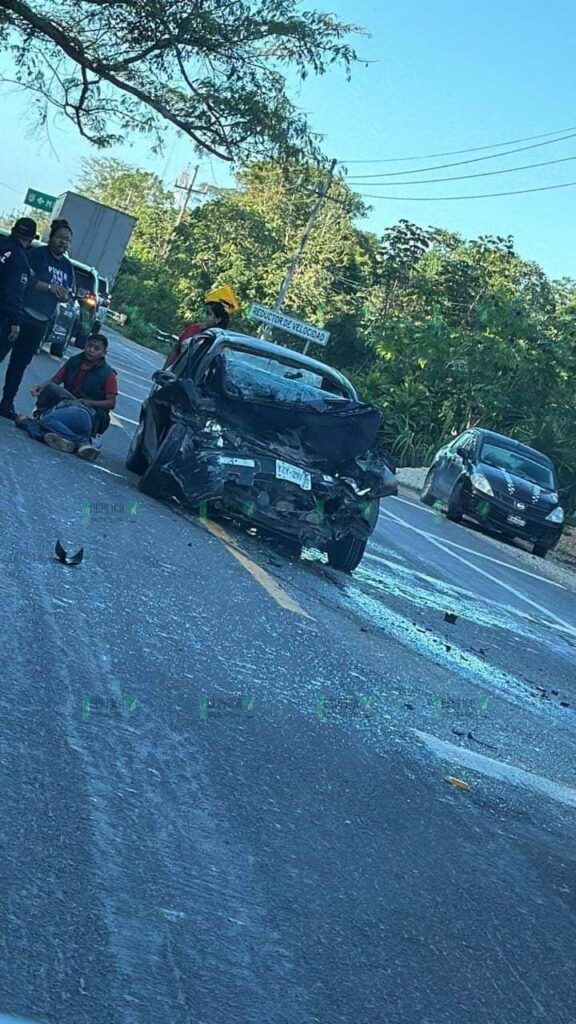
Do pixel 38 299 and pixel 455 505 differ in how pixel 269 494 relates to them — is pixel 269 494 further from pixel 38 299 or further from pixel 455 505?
pixel 455 505

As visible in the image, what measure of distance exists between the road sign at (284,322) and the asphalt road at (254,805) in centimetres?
2809

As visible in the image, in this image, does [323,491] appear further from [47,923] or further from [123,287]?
[123,287]

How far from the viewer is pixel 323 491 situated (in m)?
11.0

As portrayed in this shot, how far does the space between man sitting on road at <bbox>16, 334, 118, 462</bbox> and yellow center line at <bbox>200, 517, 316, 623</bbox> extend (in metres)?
1.70

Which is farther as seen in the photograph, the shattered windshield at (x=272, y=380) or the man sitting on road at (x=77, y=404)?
the man sitting on road at (x=77, y=404)

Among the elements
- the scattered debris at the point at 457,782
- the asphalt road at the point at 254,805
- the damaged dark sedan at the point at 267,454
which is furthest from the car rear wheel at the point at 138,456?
the scattered debris at the point at 457,782

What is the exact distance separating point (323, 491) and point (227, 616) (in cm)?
334

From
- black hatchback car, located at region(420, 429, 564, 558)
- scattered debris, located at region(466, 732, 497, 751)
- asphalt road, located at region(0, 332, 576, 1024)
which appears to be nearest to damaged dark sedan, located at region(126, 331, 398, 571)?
asphalt road, located at region(0, 332, 576, 1024)

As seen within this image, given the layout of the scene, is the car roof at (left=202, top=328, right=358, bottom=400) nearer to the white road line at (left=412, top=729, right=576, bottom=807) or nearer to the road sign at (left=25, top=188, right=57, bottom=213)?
the white road line at (left=412, top=729, right=576, bottom=807)

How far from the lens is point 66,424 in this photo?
12.3 metres

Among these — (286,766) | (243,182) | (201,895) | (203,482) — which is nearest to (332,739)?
(286,766)

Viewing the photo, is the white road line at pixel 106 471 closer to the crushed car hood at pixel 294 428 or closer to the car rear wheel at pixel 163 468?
the car rear wheel at pixel 163 468

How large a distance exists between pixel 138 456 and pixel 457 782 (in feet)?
22.9

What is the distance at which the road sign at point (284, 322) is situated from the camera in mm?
37188
